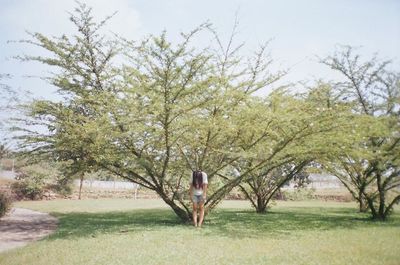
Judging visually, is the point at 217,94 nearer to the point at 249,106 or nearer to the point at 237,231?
the point at 249,106

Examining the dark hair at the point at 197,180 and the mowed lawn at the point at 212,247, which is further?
the dark hair at the point at 197,180

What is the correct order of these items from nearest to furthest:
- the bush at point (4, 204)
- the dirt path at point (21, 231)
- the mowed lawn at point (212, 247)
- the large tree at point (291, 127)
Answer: the mowed lawn at point (212, 247), the dirt path at point (21, 231), the large tree at point (291, 127), the bush at point (4, 204)

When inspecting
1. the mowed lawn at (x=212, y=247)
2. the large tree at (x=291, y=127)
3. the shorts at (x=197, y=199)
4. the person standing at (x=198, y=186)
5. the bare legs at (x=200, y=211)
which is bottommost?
the mowed lawn at (x=212, y=247)

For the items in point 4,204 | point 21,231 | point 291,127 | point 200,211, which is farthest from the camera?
point 4,204

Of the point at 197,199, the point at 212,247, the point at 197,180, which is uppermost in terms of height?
the point at 197,180

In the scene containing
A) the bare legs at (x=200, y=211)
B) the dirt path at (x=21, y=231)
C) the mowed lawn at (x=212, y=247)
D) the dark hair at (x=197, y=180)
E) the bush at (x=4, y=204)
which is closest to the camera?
the mowed lawn at (x=212, y=247)

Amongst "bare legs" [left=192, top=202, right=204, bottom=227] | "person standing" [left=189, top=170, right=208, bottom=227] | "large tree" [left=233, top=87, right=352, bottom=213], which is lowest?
"bare legs" [left=192, top=202, right=204, bottom=227]

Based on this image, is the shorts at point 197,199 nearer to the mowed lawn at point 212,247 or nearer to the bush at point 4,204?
the mowed lawn at point 212,247

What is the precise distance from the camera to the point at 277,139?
12.4 meters

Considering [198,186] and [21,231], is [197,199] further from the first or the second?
[21,231]

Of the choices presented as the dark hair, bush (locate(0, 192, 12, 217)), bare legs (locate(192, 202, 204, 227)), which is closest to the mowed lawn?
bare legs (locate(192, 202, 204, 227))

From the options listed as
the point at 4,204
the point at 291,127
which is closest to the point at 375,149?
the point at 291,127

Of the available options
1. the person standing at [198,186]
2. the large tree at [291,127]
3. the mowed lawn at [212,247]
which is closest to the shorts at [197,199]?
the person standing at [198,186]

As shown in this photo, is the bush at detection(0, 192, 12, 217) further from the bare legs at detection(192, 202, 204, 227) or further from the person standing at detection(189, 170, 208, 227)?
the person standing at detection(189, 170, 208, 227)
